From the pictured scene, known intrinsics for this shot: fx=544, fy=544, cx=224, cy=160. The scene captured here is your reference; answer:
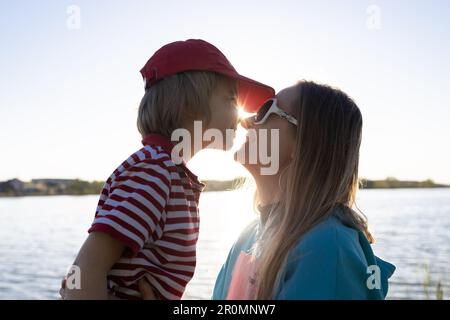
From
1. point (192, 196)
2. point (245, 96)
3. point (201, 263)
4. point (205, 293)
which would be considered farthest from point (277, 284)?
point (201, 263)

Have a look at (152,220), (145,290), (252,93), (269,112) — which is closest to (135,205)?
(152,220)

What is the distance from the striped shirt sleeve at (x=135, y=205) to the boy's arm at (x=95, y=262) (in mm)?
36

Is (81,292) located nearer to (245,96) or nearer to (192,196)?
(192,196)

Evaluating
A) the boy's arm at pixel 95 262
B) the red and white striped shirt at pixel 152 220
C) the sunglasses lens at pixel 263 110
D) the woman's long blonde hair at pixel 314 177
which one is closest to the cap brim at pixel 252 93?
the sunglasses lens at pixel 263 110

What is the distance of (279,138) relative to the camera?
2.57m

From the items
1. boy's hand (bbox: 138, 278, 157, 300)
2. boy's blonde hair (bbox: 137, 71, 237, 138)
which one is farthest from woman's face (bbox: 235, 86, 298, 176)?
boy's hand (bbox: 138, 278, 157, 300)

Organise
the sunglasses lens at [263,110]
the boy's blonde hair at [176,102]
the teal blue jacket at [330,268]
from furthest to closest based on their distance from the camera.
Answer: the sunglasses lens at [263,110]
the boy's blonde hair at [176,102]
the teal blue jacket at [330,268]

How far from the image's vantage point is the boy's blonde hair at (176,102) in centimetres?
253

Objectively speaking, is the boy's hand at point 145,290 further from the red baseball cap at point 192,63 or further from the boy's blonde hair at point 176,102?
the red baseball cap at point 192,63

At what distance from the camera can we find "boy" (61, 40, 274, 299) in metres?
2.08

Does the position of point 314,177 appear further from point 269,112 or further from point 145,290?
point 145,290

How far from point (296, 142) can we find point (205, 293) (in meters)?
9.24

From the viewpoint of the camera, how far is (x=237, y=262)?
2.61 metres

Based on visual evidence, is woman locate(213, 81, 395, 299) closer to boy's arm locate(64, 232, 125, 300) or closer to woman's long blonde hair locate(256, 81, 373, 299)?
woman's long blonde hair locate(256, 81, 373, 299)
